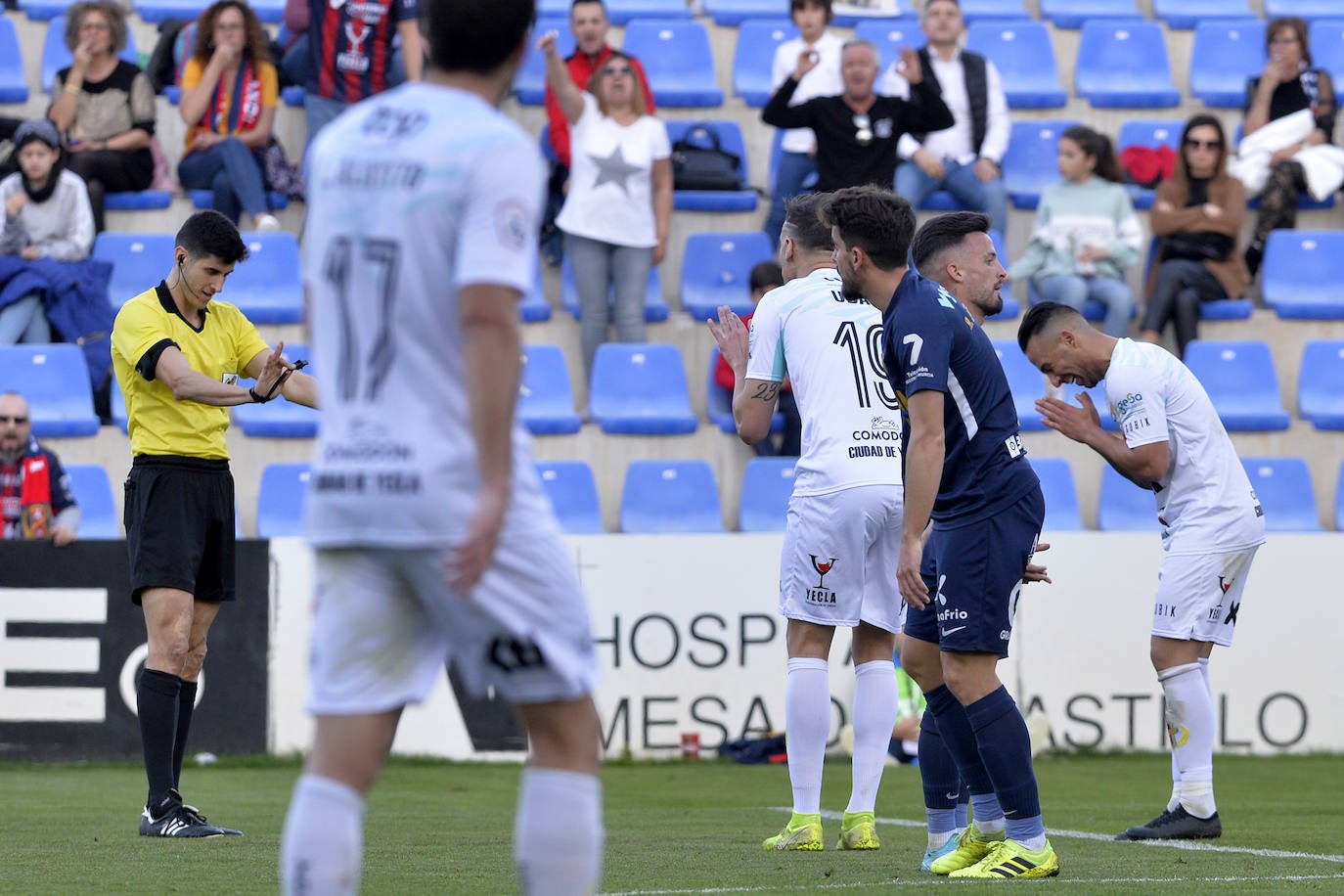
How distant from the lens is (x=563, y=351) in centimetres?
1272

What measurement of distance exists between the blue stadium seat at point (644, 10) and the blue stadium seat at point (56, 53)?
3978 mm

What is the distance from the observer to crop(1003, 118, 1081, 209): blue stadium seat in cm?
1418

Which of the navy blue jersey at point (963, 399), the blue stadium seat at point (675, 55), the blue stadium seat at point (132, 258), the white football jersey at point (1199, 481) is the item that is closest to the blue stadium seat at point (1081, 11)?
the blue stadium seat at point (675, 55)

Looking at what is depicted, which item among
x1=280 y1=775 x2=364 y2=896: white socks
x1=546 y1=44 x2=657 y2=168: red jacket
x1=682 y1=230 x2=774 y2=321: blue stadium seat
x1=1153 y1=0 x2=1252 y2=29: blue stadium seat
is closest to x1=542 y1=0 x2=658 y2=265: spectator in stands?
x1=546 y1=44 x2=657 y2=168: red jacket

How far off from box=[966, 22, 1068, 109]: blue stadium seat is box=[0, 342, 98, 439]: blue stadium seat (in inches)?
305

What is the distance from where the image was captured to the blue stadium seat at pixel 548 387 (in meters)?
12.0

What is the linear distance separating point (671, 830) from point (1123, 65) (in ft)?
32.9

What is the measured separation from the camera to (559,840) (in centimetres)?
327

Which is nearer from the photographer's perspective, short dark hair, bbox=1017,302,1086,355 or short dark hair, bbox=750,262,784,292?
short dark hair, bbox=1017,302,1086,355

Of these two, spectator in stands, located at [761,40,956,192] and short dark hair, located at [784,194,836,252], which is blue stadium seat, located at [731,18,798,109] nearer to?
spectator in stands, located at [761,40,956,192]

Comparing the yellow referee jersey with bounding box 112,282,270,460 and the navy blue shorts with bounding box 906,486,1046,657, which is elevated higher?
the yellow referee jersey with bounding box 112,282,270,460

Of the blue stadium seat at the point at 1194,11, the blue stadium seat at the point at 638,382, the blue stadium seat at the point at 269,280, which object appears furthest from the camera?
the blue stadium seat at the point at 1194,11

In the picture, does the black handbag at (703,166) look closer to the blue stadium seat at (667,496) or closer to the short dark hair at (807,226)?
the blue stadium seat at (667,496)

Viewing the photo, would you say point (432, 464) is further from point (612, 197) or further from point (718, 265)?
point (718, 265)
